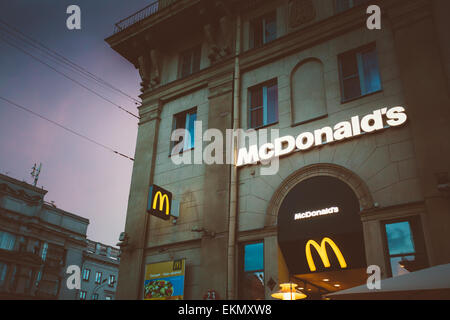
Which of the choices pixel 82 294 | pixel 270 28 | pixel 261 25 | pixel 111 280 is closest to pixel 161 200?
pixel 270 28

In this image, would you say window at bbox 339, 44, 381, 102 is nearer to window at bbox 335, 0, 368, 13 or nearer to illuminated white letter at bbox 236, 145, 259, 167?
window at bbox 335, 0, 368, 13

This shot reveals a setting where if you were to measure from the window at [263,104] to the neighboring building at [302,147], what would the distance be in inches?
2.1

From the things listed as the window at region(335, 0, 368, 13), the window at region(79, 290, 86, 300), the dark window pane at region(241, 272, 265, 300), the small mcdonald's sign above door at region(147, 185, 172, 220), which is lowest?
the dark window pane at region(241, 272, 265, 300)

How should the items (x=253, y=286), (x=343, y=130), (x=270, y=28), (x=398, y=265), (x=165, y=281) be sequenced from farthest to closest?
(x=270, y=28) < (x=165, y=281) < (x=253, y=286) < (x=343, y=130) < (x=398, y=265)

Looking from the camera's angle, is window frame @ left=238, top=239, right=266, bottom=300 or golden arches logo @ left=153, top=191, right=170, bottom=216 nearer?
window frame @ left=238, top=239, right=266, bottom=300

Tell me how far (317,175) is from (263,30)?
739 cm

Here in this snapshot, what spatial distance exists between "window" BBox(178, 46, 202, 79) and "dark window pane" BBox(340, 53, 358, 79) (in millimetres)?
7016

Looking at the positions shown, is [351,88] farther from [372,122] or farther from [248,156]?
[248,156]

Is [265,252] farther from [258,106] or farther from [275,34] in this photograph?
[275,34]

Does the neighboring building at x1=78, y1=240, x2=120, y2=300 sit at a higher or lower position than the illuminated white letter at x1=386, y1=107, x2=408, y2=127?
higher

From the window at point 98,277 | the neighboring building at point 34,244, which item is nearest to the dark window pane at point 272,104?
the neighboring building at point 34,244

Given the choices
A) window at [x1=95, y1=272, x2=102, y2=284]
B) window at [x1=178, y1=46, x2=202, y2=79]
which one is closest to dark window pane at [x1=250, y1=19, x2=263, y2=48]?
window at [x1=178, y1=46, x2=202, y2=79]

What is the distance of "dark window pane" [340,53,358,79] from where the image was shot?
44.6ft

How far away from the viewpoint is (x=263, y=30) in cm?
1670
